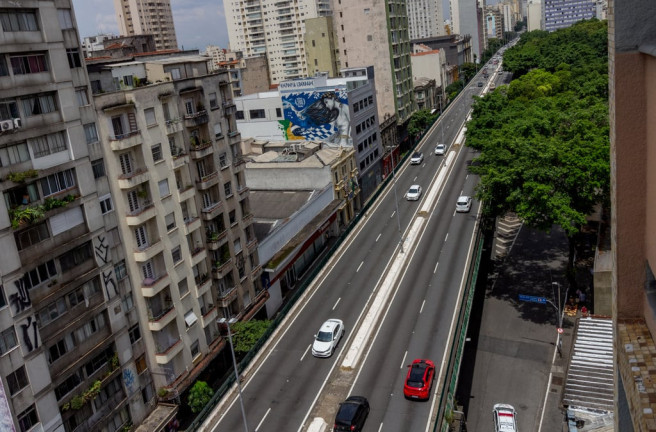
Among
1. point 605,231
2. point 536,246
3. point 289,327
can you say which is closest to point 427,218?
point 536,246

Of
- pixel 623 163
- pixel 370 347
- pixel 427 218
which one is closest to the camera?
pixel 623 163

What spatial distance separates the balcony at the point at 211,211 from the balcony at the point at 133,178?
25.7 feet

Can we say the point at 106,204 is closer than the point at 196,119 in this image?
Yes

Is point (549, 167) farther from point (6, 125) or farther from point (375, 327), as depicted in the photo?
point (6, 125)

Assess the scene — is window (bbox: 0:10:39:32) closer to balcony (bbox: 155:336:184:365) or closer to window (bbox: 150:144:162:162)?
window (bbox: 150:144:162:162)

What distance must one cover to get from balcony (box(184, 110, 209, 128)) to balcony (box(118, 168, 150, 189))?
6.96 meters

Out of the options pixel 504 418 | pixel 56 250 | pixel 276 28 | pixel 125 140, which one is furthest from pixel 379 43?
pixel 56 250

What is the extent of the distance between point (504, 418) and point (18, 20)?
41.0 m

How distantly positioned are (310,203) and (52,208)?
4060 centimetres

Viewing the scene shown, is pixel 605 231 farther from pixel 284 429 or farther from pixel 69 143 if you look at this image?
pixel 69 143

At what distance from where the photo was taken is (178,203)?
48.1m

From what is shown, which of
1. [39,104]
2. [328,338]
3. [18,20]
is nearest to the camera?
[18,20]

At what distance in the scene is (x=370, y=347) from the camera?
46.7 metres

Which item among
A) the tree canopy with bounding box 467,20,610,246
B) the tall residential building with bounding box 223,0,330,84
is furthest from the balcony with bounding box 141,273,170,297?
the tall residential building with bounding box 223,0,330,84
